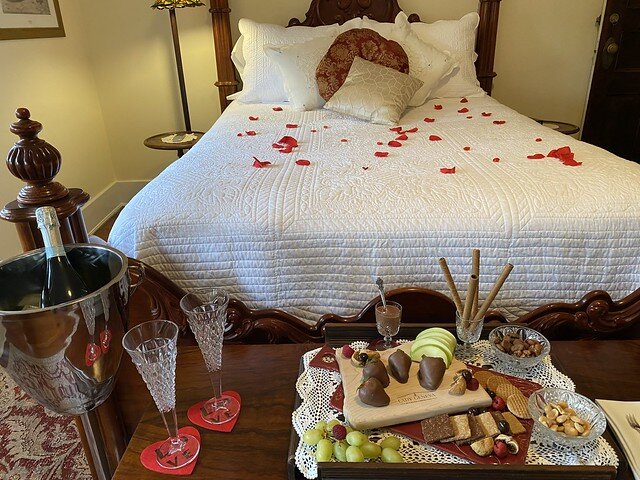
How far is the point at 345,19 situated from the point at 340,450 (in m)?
2.83

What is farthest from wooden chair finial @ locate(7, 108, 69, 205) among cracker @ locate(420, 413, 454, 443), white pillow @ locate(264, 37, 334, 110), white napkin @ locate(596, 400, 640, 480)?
white pillow @ locate(264, 37, 334, 110)

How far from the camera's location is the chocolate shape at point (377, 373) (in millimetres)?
985

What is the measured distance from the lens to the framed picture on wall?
244 centimetres

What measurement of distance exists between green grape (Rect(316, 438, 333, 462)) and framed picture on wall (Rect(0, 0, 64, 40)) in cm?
256

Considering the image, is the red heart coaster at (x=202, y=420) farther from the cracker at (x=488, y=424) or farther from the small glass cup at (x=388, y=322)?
the cracker at (x=488, y=424)

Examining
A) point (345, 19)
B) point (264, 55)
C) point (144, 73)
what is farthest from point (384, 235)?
point (144, 73)

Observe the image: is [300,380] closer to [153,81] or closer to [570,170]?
[570,170]

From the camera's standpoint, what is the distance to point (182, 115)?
3.38 m

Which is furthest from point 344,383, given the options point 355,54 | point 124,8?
point 124,8

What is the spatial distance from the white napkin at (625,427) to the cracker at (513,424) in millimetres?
177

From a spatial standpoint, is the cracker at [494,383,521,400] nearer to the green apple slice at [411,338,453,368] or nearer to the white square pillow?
the green apple slice at [411,338,453,368]

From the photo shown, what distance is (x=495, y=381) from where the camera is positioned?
3.32ft

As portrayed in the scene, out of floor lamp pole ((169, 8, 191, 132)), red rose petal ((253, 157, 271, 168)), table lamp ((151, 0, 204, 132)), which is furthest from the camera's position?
floor lamp pole ((169, 8, 191, 132))

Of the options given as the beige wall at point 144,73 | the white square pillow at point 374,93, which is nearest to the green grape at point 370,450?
the white square pillow at point 374,93
